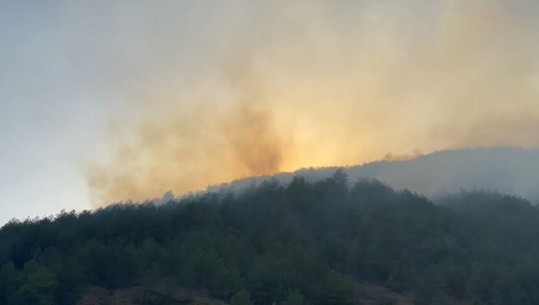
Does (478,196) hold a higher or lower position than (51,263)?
higher

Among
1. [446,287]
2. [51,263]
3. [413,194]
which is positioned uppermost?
[413,194]

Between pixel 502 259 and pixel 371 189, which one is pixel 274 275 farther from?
pixel 371 189

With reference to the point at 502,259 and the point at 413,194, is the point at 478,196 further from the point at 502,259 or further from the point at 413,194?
the point at 502,259

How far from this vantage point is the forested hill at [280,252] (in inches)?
1951

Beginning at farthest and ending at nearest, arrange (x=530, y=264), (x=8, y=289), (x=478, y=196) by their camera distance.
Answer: (x=478, y=196) → (x=530, y=264) → (x=8, y=289)

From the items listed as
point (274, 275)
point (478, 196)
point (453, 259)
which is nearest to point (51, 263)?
point (274, 275)

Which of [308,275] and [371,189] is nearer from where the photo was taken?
[308,275]

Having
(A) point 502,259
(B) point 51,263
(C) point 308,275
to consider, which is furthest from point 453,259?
(B) point 51,263

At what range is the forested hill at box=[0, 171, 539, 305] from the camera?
49.6 meters

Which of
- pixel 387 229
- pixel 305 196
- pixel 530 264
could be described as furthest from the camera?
pixel 305 196

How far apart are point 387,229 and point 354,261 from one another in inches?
209

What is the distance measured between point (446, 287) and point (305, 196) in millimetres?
22791

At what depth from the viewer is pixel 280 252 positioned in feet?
188

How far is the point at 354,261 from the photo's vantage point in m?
61.9
